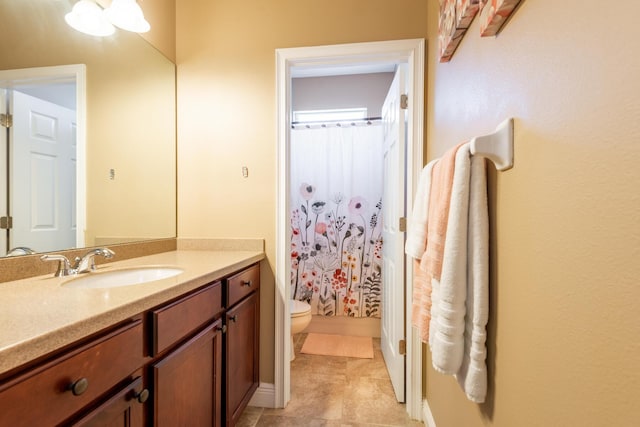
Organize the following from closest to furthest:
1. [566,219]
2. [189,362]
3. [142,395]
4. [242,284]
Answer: [566,219] → [142,395] → [189,362] → [242,284]

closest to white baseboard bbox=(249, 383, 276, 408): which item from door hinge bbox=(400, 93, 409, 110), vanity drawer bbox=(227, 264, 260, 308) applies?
vanity drawer bbox=(227, 264, 260, 308)

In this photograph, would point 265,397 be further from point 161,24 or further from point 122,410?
point 161,24

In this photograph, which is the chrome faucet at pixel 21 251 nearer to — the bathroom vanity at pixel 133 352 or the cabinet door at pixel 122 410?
the bathroom vanity at pixel 133 352

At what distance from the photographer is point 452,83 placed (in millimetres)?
1139

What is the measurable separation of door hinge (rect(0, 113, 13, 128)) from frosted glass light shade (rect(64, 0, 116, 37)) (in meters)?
0.48

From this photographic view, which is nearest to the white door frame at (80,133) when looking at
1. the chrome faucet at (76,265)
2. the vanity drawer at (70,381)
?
the chrome faucet at (76,265)

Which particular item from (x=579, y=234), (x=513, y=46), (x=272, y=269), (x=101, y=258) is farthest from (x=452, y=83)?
(x=101, y=258)

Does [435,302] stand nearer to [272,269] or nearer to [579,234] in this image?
[579,234]

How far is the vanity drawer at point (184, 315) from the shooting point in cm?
82

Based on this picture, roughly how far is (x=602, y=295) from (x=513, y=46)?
1.87 feet

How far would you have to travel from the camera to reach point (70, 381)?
570 millimetres

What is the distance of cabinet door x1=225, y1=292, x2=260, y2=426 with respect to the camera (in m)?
1.27

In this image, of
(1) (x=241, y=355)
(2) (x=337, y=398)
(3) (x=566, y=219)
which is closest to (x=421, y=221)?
(3) (x=566, y=219)

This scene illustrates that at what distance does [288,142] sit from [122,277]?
40.7 inches
